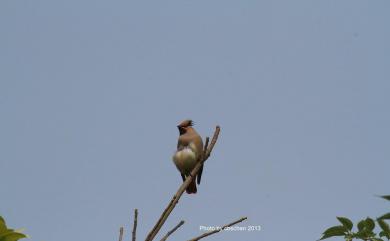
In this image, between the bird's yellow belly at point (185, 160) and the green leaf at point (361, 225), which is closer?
the green leaf at point (361, 225)

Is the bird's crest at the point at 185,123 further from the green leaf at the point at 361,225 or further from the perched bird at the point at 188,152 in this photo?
the green leaf at the point at 361,225

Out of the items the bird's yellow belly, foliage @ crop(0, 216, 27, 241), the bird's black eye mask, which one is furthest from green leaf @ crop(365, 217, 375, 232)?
the bird's black eye mask

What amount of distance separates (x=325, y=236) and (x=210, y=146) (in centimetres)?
109

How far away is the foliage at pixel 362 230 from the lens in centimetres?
356

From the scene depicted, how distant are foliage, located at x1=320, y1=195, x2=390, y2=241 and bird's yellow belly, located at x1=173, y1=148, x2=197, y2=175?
5.46 m

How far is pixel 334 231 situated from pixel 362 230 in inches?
13.7

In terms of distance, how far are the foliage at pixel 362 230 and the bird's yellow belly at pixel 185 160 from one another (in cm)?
546

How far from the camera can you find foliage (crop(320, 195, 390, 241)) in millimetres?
3562

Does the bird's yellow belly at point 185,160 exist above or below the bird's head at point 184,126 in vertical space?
below

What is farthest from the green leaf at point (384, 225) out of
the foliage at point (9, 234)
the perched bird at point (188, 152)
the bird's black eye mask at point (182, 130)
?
the bird's black eye mask at point (182, 130)

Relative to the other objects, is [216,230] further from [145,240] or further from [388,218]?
[388,218]

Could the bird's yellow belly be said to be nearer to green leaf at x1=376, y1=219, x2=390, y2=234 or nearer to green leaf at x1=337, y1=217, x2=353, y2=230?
green leaf at x1=337, y1=217, x2=353, y2=230

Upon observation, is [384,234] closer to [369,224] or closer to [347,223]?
[369,224]

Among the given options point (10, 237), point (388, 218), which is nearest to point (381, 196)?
point (388, 218)
